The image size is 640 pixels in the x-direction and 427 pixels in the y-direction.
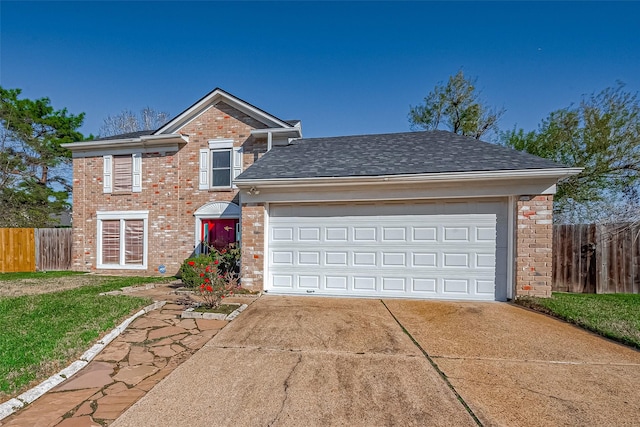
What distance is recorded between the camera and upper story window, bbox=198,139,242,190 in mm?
10617

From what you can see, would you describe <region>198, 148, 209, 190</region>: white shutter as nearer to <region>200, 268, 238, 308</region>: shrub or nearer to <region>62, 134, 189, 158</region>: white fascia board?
<region>62, 134, 189, 158</region>: white fascia board

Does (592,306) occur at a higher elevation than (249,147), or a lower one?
lower

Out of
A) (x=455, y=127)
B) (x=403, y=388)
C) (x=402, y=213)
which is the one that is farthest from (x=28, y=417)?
(x=455, y=127)

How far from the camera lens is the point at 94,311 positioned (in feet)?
17.1

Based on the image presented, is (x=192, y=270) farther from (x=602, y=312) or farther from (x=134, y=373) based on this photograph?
(x=602, y=312)

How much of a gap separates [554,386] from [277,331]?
3.62 metres

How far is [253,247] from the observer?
7.49 metres

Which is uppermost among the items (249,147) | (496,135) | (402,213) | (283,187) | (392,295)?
(496,135)

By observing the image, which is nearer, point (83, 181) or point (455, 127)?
point (83, 181)

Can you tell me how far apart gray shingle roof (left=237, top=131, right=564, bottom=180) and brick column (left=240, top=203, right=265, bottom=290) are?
97cm

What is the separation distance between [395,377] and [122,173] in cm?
1247

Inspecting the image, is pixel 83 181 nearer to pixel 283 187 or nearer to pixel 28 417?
pixel 283 187

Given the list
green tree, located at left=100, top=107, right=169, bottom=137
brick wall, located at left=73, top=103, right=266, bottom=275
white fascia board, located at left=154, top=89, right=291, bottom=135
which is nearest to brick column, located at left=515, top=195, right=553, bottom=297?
white fascia board, located at left=154, top=89, right=291, bottom=135

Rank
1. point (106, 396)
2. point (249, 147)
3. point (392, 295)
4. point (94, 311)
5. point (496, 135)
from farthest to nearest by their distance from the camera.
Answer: point (496, 135) → point (249, 147) → point (392, 295) → point (94, 311) → point (106, 396)
